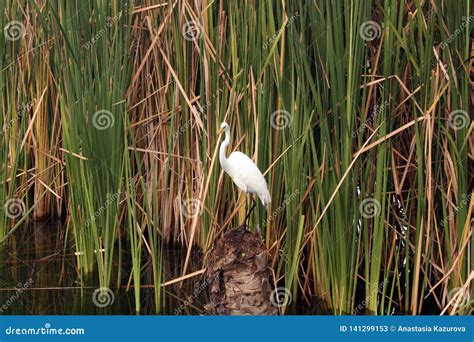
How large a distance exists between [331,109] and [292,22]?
49 cm

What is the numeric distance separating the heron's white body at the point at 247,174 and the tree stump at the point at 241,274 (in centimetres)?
23

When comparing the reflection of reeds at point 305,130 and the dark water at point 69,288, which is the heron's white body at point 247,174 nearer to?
the reflection of reeds at point 305,130

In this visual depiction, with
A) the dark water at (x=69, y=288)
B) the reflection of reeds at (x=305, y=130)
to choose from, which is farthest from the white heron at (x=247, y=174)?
the dark water at (x=69, y=288)

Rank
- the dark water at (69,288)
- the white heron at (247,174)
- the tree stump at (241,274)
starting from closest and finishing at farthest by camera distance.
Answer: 1. the tree stump at (241,274)
2. the white heron at (247,174)
3. the dark water at (69,288)

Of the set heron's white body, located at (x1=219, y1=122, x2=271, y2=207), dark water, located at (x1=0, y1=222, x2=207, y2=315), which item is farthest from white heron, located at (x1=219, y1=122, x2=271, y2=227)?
dark water, located at (x1=0, y1=222, x2=207, y2=315)

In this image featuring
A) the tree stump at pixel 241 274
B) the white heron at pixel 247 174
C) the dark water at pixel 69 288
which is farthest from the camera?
the dark water at pixel 69 288

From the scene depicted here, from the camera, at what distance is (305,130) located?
3.67 metres

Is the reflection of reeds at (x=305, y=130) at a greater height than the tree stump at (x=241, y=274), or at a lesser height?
greater

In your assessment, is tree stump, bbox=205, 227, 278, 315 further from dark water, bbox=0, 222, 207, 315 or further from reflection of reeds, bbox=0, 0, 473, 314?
dark water, bbox=0, 222, 207, 315

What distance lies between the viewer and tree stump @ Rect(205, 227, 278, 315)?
3.48 m

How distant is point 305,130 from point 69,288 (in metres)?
1.75

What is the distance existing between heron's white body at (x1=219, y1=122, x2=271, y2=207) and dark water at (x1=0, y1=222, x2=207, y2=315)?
81 centimetres

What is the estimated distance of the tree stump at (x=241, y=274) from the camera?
3.48m

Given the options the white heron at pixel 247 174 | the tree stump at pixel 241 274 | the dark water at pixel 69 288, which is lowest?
the dark water at pixel 69 288
